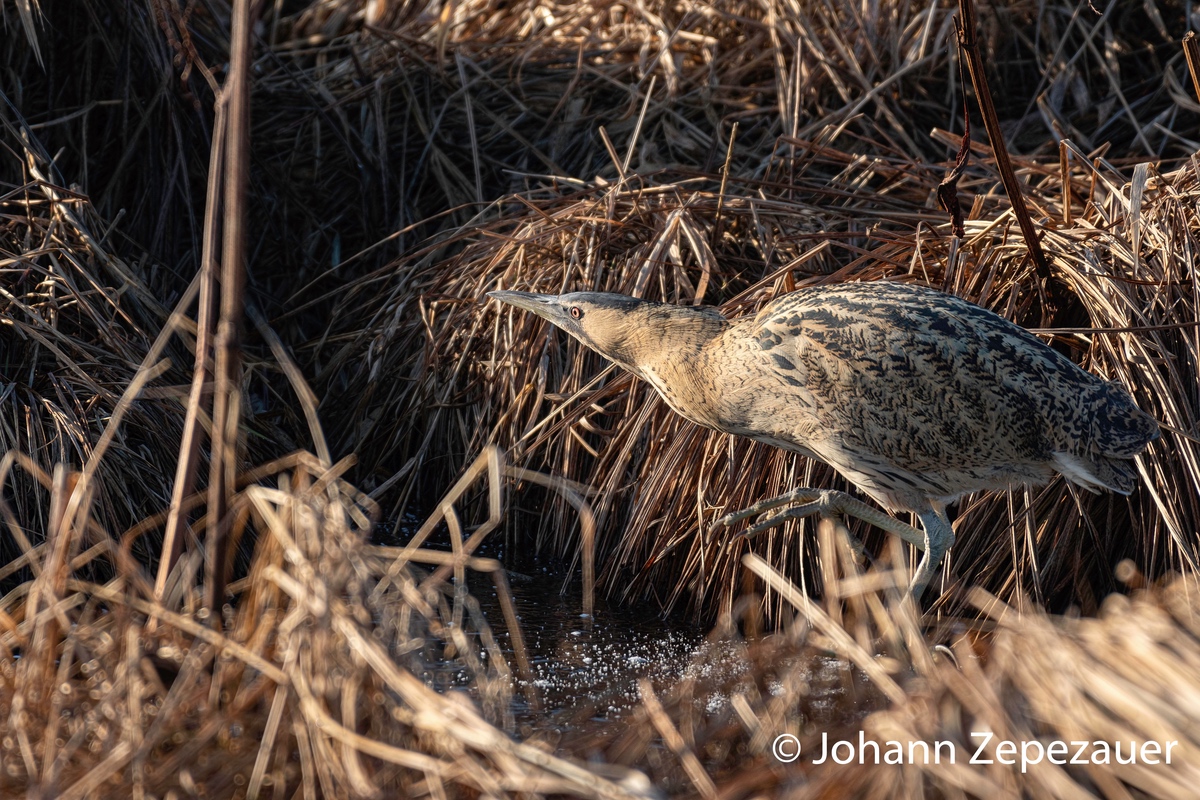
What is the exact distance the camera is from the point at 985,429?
3248 millimetres

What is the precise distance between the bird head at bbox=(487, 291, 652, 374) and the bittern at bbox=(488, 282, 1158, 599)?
0.30 m

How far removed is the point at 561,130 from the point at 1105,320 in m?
2.82

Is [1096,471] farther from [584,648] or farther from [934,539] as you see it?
[584,648]

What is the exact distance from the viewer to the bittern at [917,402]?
3219 mm

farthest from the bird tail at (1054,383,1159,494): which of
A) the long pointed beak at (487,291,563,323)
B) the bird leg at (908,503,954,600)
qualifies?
the long pointed beak at (487,291,563,323)

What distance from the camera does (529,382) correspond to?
4.41 metres

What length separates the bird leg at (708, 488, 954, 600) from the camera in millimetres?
3445

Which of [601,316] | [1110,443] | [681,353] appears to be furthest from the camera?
[601,316]

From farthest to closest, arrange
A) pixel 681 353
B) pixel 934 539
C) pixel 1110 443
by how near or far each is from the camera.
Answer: pixel 681 353 < pixel 934 539 < pixel 1110 443

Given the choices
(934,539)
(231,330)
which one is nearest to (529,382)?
(934,539)

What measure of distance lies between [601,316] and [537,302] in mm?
204

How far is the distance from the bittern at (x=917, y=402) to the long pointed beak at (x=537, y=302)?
0.54 metres

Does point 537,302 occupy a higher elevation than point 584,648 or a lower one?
higher

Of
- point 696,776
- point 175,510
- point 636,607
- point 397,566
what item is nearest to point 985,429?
point 636,607
